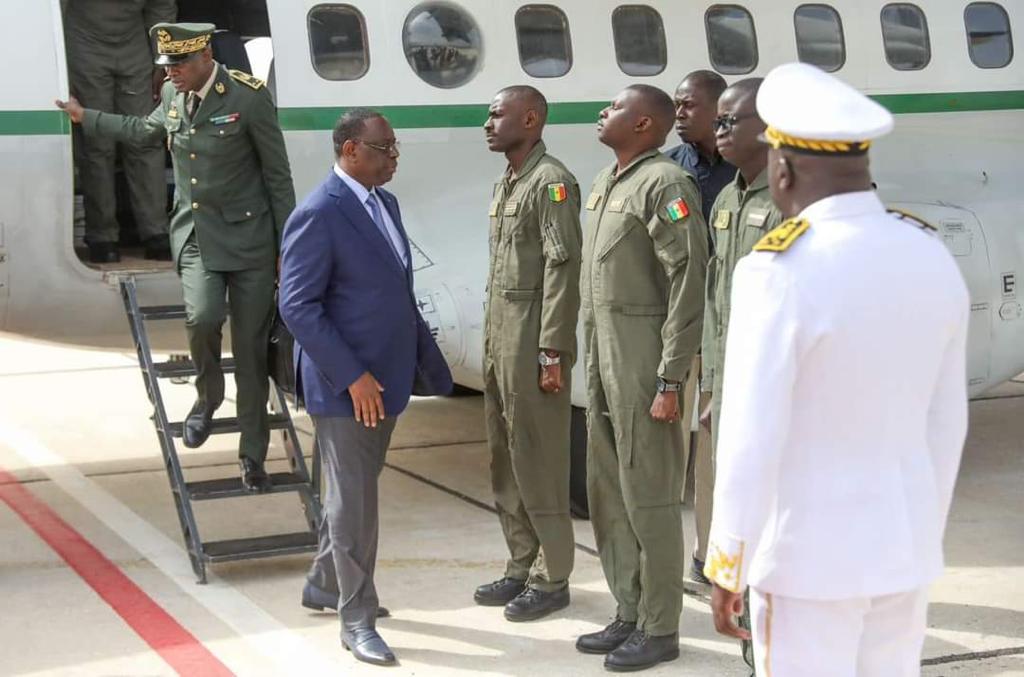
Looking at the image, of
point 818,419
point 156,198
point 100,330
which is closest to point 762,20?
point 156,198

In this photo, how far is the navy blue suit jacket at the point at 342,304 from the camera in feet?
17.3

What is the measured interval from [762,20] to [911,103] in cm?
116

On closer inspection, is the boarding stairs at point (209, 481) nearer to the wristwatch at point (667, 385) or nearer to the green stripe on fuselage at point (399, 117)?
the green stripe on fuselage at point (399, 117)

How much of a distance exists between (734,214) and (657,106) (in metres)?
0.69

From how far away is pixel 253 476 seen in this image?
6.75 meters

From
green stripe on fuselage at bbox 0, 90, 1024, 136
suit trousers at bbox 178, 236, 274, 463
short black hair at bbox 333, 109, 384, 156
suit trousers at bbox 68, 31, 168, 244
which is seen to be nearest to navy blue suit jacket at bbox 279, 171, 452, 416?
short black hair at bbox 333, 109, 384, 156

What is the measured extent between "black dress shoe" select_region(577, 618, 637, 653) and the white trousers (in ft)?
8.08

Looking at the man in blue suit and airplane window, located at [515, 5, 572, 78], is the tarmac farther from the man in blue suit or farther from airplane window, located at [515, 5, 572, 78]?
airplane window, located at [515, 5, 572, 78]

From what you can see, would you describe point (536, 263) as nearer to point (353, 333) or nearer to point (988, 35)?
point (353, 333)

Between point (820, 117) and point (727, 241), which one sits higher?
point (820, 117)

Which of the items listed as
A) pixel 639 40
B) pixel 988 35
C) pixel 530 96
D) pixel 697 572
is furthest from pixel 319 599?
pixel 988 35

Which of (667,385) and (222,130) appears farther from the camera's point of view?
(222,130)

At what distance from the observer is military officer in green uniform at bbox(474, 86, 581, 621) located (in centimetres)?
581

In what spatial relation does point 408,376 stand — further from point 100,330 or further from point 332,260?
point 100,330
